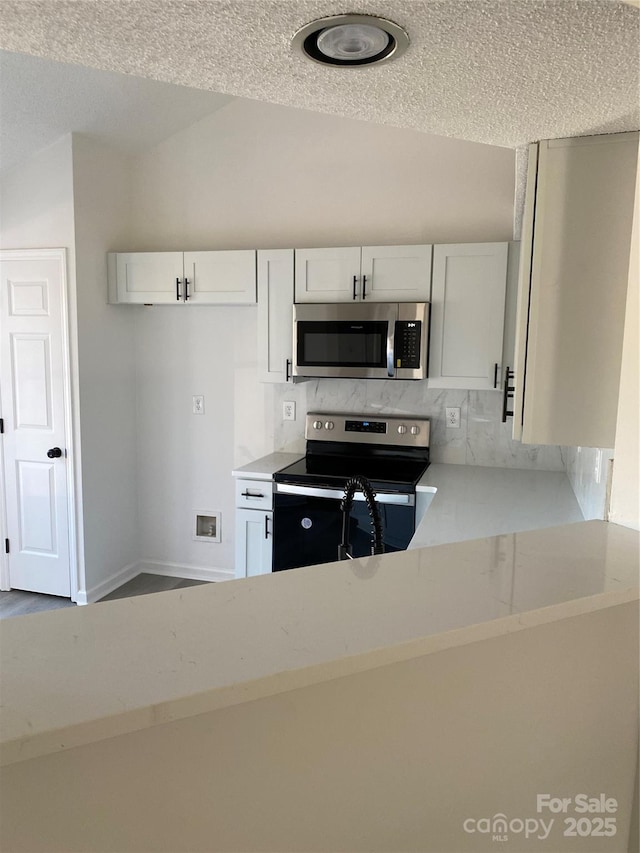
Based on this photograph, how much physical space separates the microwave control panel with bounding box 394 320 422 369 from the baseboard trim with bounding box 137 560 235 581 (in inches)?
73.7

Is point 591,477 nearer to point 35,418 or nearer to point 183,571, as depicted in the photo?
point 183,571

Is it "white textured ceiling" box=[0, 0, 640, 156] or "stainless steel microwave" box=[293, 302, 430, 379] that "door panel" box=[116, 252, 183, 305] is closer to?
Result: "stainless steel microwave" box=[293, 302, 430, 379]

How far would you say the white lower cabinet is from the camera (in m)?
3.34

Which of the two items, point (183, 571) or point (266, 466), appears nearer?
point (266, 466)

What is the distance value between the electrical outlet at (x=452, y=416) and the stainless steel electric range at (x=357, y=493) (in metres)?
0.14

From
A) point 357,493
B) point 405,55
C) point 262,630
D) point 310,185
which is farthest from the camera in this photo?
point 310,185

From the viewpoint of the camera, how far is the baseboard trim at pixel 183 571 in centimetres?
418

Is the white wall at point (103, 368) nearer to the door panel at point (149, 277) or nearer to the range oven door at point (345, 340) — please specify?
the door panel at point (149, 277)

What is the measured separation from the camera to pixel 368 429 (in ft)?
12.1

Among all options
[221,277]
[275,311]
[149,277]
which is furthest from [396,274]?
[149,277]

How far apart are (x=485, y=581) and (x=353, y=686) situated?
0.29 metres

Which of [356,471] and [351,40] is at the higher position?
[351,40]

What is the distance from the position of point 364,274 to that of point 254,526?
1.50 metres

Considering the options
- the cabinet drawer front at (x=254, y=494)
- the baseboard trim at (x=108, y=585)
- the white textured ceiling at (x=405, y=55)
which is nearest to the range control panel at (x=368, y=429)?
the cabinet drawer front at (x=254, y=494)
